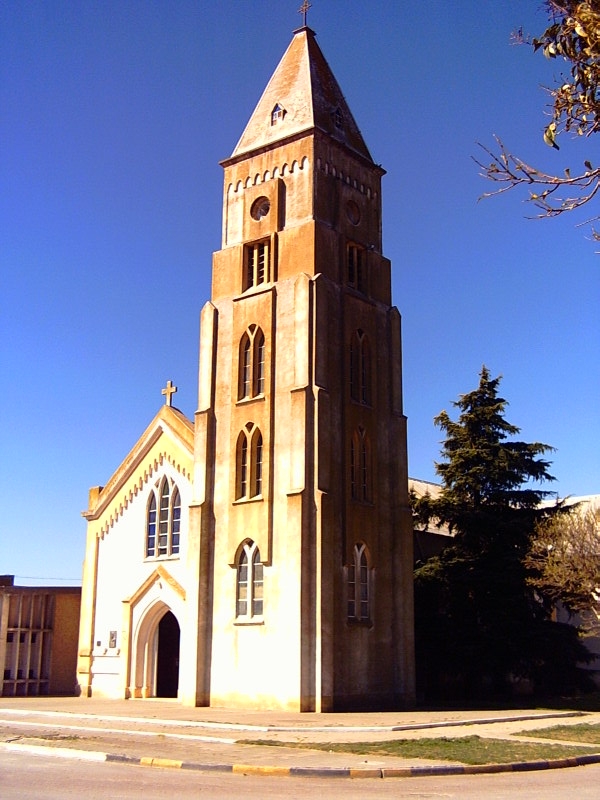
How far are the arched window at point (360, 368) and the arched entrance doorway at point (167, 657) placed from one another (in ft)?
35.4

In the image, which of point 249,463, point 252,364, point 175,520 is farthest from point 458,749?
point 175,520

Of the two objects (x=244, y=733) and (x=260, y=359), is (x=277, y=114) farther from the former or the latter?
(x=244, y=733)

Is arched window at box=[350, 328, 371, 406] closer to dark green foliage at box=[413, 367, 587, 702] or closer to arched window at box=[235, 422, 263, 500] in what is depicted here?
arched window at box=[235, 422, 263, 500]

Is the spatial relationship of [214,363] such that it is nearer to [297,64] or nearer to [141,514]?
[141,514]

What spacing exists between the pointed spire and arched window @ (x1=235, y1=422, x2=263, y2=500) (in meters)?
10.7

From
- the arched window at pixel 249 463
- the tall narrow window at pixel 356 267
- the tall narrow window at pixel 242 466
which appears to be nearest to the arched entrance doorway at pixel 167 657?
the tall narrow window at pixel 242 466

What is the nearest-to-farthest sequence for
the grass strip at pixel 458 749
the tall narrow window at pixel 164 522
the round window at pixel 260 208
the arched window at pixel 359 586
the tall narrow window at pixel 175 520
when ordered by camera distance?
the grass strip at pixel 458 749, the arched window at pixel 359 586, the round window at pixel 260 208, the tall narrow window at pixel 175 520, the tall narrow window at pixel 164 522

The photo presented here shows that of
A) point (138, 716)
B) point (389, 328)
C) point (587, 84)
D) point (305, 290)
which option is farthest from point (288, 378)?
point (587, 84)

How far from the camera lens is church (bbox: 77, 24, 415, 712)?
28.1 meters

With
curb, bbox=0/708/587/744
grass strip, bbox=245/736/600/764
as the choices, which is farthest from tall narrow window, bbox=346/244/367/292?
grass strip, bbox=245/736/600/764

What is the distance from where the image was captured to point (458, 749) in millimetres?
16562

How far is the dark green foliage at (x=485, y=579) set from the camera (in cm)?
3409

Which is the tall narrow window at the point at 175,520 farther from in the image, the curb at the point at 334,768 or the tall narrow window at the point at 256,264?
the curb at the point at 334,768

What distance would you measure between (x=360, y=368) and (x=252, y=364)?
373cm
